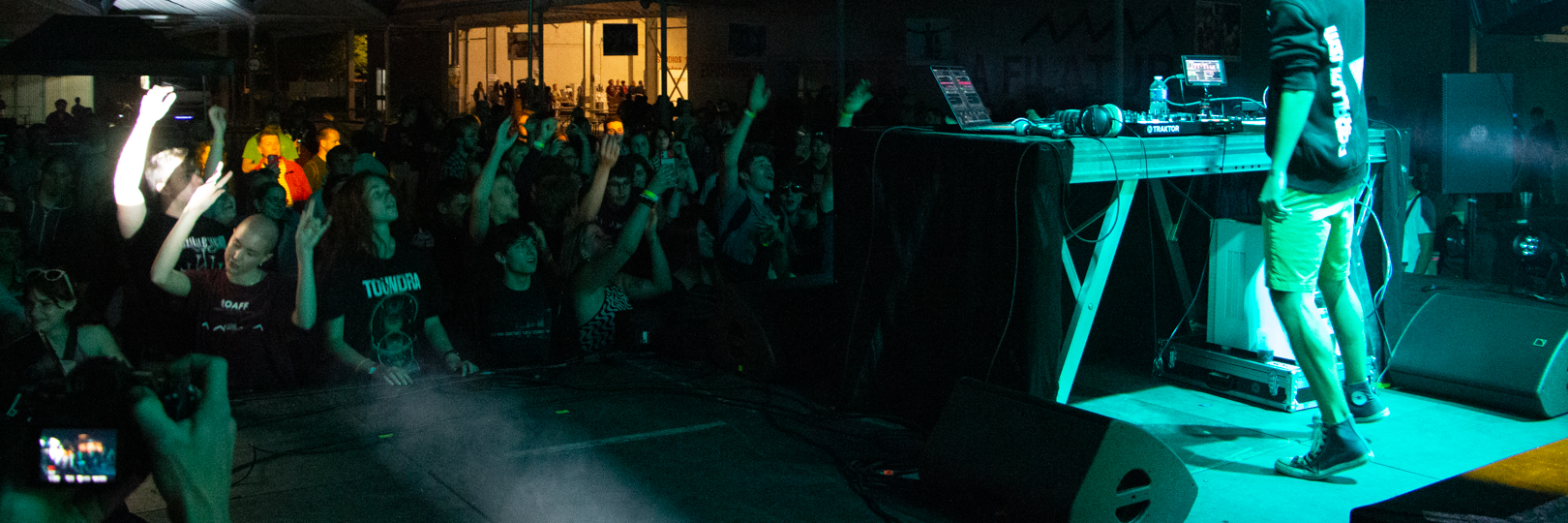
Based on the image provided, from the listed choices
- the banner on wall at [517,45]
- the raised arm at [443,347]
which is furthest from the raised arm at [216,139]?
the banner on wall at [517,45]

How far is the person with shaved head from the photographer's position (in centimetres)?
450

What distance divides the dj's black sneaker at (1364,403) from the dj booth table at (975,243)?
2.94ft

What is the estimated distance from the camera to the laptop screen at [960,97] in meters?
4.25

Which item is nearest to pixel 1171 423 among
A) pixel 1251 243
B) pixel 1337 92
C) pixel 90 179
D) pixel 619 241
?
pixel 1251 243

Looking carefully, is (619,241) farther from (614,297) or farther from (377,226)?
(377,226)

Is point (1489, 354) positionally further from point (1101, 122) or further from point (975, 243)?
point (975, 243)

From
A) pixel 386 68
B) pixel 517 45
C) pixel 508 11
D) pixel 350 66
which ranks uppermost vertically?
pixel 517 45

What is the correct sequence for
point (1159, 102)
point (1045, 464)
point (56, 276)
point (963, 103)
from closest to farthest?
point (1045, 464), point (56, 276), point (1159, 102), point (963, 103)

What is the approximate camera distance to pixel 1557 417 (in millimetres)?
4258

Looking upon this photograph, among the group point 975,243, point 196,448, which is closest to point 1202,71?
point 975,243

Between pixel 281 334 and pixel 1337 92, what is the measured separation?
4.10 meters

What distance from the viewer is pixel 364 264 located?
4.74m

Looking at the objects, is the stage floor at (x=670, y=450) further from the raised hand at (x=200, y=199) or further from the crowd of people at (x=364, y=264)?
the raised hand at (x=200, y=199)

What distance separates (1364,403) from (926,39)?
5455mm
